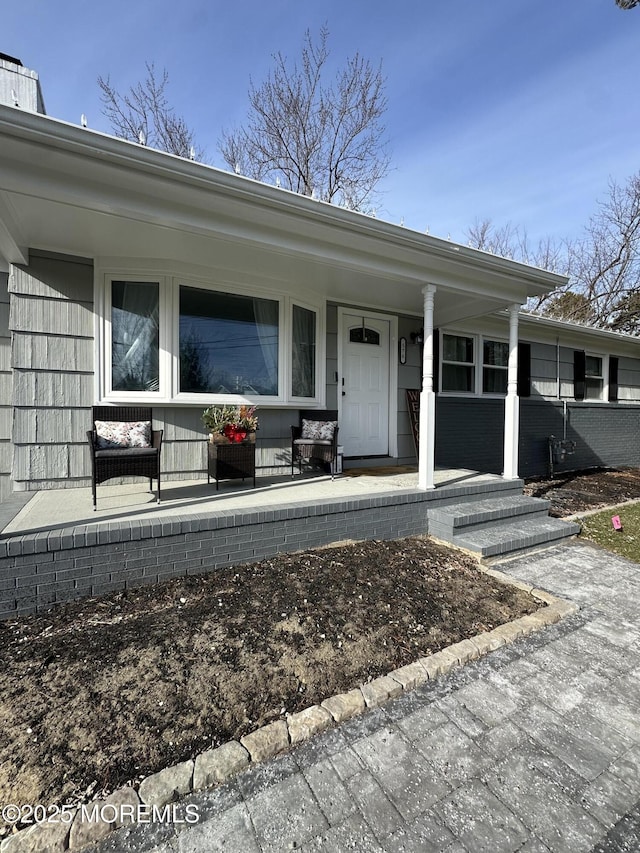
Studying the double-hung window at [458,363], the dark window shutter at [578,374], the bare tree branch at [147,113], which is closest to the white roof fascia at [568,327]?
the dark window shutter at [578,374]

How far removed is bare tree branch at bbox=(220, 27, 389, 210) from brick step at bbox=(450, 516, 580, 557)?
979 centimetres

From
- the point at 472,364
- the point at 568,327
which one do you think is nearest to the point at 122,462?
the point at 472,364

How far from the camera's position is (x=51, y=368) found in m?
3.75

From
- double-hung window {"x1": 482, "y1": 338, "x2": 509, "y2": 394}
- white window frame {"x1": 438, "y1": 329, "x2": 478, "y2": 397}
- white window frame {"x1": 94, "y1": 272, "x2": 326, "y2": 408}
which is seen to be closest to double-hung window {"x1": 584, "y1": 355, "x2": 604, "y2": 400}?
double-hung window {"x1": 482, "y1": 338, "x2": 509, "y2": 394}

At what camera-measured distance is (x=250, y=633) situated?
220 centimetres

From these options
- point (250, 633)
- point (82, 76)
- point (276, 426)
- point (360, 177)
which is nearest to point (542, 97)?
point (360, 177)

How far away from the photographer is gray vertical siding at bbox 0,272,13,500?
3711 millimetres

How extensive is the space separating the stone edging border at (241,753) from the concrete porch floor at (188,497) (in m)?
1.59

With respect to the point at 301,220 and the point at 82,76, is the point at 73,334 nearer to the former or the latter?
the point at 301,220

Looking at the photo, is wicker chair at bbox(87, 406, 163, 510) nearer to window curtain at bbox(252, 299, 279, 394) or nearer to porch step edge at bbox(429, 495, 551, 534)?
window curtain at bbox(252, 299, 279, 394)

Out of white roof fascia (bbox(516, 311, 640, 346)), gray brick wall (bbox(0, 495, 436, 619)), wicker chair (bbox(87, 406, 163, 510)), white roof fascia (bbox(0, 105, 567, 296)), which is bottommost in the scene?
gray brick wall (bbox(0, 495, 436, 619))

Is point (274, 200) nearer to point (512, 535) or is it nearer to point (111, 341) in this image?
point (111, 341)

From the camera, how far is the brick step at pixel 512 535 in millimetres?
3412

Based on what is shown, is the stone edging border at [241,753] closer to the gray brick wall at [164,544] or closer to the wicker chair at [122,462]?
the gray brick wall at [164,544]
